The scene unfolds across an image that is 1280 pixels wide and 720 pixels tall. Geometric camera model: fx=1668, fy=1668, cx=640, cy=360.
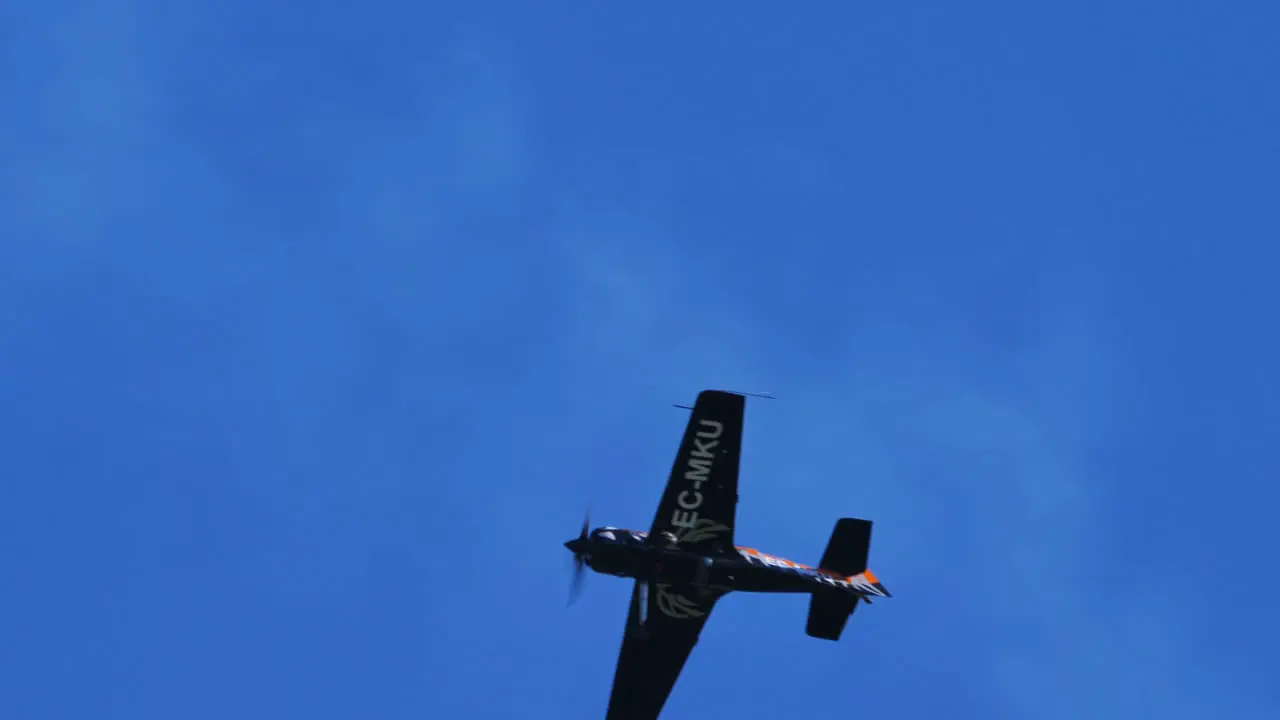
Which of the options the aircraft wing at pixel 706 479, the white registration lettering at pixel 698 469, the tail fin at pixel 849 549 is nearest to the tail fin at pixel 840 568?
the tail fin at pixel 849 549

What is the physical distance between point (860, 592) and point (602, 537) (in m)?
10.3

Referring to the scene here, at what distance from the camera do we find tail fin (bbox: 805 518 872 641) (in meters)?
63.5

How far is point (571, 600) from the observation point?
59.8 m

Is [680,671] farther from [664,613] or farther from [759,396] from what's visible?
[759,396]

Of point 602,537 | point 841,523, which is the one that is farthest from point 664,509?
point 841,523

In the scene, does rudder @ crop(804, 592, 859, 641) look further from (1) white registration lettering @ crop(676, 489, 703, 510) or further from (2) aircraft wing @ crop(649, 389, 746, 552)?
(1) white registration lettering @ crop(676, 489, 703, 510)

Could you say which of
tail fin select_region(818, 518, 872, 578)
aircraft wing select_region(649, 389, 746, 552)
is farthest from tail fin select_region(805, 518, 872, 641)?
aircraft wing select_region(649, 389, 746, 552)

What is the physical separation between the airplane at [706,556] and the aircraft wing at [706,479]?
0.12 feet

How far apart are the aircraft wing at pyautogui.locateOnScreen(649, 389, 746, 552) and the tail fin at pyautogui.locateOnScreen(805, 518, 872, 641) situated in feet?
14.8

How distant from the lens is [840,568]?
210 feet

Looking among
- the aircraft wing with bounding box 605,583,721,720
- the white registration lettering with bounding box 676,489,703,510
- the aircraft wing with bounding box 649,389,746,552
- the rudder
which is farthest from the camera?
the aircraft wing with bounding box 605,583,721,720

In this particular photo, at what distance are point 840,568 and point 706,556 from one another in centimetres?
567

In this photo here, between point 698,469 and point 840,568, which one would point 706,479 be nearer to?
point 698,469

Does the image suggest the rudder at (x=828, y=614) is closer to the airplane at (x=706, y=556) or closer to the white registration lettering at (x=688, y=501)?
the airplane at (x=706, y=556)
